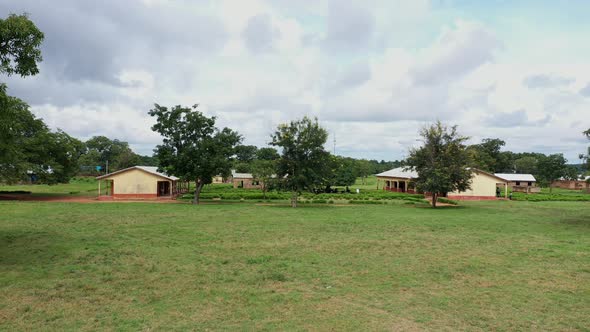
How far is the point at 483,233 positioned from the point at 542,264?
6.45 m

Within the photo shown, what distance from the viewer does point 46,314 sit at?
24.5ft

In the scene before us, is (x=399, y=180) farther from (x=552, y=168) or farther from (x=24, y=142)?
(x=24, y=142)

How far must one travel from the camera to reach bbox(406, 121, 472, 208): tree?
3381cm

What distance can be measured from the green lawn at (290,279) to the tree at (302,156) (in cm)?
1686

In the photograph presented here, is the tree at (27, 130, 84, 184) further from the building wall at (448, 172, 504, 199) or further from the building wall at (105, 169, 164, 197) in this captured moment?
the building wall at (448, 172, 504, 199)

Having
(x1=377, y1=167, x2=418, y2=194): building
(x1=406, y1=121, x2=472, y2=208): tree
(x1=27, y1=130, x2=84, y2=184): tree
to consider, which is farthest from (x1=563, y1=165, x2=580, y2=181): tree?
(x1=27, y1=130, x2=84, y2=184): tree

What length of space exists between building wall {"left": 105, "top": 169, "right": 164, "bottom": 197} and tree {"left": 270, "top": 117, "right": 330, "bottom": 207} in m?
17.0

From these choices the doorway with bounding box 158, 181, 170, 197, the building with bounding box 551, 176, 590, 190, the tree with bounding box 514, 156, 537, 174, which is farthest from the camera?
the tree with bounding box 514, 156, 537, 174

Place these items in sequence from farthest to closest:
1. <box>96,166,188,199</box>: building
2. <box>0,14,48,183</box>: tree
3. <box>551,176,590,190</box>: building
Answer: <box>551,176,590,190</box>: building, <box>96,166,188,199</box>: building, <box>0,14,48,183</box>: tree

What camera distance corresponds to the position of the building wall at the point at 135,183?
43.2m

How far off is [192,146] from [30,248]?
78.5ft

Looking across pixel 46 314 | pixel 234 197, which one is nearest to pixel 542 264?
pixel 46 314

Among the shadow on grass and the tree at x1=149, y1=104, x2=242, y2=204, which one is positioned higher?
the tree at x1=149, y1=104, x2=242, y2=204

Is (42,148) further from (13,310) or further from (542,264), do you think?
(542,264)
